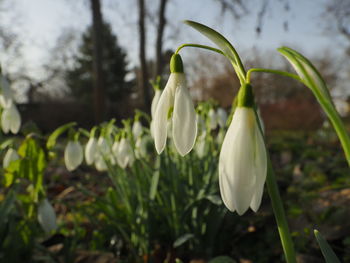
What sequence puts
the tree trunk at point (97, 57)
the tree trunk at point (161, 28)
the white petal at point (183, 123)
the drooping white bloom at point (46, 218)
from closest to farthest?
the white petal at point (183, 123) → the drooping white bloom at point (46, 218) → the tree trunk at point (97, 57) → the tree trunk at point (161, 28)

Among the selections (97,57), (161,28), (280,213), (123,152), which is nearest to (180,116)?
(280,213)

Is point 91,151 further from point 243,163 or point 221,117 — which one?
point 243,163

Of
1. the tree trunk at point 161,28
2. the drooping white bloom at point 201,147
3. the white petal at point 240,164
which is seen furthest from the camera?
the tree trunk at point 161,28

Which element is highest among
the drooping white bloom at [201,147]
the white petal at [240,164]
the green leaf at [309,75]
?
the green leaf at [309,75]

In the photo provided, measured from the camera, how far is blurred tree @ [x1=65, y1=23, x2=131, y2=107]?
1978 cm

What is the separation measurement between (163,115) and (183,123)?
7 cm

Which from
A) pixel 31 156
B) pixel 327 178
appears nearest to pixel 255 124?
pixel 31 156

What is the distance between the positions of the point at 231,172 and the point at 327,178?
378 centimetres

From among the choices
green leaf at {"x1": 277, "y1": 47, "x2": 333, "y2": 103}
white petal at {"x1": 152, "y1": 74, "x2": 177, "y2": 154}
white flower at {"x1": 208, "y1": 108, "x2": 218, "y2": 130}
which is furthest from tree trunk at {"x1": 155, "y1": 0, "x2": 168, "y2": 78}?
green leaf at {"x1": 277, "y1": 47, "x2": 333, "y2": 103}

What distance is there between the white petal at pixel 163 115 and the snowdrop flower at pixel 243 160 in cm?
22

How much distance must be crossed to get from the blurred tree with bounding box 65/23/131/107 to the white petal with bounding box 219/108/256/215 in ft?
64.6

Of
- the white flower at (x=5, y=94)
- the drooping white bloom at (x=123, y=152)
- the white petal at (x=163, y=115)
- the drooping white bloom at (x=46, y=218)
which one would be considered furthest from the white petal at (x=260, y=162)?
the white flower at (x=5, y=94)

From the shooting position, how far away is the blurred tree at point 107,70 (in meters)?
19.8

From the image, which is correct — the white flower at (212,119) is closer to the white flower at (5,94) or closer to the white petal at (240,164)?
the white flower at (5,94)
